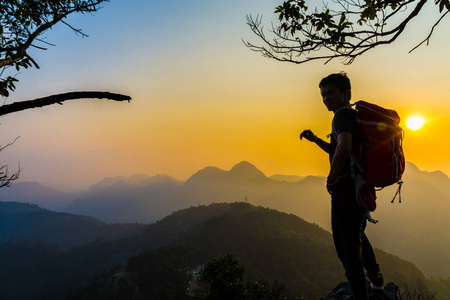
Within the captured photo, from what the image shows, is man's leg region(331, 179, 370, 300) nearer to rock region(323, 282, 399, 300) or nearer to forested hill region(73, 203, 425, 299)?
rock region(323, 282, 399, 300)

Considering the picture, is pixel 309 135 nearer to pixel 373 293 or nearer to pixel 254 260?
pixel 373 293

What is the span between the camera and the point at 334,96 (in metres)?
→ 2.55

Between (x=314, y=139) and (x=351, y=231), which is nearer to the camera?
(x=351, y=231)

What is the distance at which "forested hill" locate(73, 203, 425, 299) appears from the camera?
8025 centimetres

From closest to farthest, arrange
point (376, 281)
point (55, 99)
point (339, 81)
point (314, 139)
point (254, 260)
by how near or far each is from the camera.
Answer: point (55, 99) < point (339, 81) < point (376, 281) < point (314, 139) < point (254, 260)

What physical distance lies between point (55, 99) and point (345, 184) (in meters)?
2.97

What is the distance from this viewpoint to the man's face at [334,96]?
100 inches

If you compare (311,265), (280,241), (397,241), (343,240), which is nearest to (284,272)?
(311,265)

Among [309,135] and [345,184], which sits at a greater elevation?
[309,135]

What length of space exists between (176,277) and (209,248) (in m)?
22.6

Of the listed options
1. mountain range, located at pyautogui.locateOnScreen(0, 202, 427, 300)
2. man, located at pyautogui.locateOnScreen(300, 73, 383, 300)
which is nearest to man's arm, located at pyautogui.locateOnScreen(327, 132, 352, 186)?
man, located at pyautogui.locateOnScreen(300, 73, 383, 300)

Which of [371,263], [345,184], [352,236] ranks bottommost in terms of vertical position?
[371,263]

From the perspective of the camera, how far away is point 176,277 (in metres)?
84.1

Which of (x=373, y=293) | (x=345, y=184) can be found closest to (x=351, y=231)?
(x=345, y=184)
